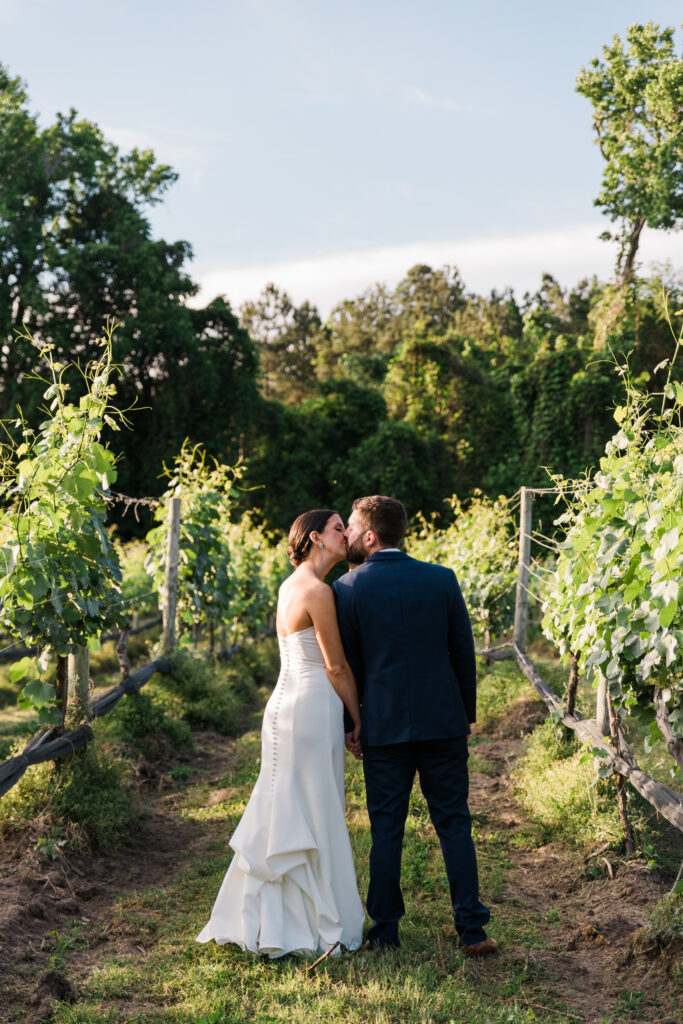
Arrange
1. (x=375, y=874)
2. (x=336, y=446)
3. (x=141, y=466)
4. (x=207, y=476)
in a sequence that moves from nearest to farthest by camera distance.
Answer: (x=375, y=874) → (x=207, y=476) → (x=141, y=466) → (x=336, y=446)

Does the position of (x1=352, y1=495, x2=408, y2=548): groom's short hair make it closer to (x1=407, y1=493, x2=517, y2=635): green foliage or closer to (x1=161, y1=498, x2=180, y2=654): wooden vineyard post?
(x1=161, y1=498, x2=180, y2=654): wooden vineyard post

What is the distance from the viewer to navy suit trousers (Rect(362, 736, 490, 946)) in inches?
149

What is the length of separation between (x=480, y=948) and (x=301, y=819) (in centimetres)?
94

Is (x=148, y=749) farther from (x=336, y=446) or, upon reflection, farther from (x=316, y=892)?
(x=336, y=446)

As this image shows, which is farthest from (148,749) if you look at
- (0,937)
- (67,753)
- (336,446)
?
(336,446)

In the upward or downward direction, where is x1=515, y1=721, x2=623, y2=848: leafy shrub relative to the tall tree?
downward

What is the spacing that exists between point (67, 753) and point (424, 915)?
98.6 inches

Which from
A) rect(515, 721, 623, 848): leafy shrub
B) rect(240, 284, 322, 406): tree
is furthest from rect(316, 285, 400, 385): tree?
rect(515, 721, 623, 848): leafy shrub

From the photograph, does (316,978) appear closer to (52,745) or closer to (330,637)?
(330,637)

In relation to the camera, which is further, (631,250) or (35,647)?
(631,250)

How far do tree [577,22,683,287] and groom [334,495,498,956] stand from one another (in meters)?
22.7

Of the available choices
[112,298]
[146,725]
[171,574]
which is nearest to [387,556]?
[146,725]

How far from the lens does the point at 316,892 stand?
3801mm

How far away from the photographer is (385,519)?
13.2 feet
